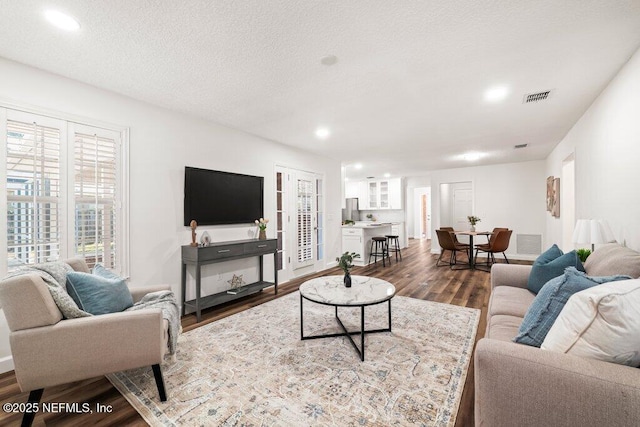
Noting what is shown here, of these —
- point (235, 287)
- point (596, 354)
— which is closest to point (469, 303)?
point (596, 354)

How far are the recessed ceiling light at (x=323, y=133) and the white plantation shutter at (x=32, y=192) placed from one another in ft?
9.60

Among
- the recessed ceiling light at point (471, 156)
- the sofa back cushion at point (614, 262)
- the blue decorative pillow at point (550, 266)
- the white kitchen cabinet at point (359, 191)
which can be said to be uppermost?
the recessed ceiling light at point (471, 156)

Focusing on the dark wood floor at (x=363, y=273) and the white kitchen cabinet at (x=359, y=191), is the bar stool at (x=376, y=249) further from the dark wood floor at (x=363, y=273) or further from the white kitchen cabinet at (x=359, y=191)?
the white kitchen cabinet at (x=359, y=191)

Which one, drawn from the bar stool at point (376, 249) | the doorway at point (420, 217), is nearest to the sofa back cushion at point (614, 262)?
the bar stool at point (376, 249)

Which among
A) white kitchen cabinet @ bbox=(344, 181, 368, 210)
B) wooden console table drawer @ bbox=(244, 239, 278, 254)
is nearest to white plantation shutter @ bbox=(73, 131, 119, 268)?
wooden console table drawer @ bbox=(244, 239, 278, 254)

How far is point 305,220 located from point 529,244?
5908mm

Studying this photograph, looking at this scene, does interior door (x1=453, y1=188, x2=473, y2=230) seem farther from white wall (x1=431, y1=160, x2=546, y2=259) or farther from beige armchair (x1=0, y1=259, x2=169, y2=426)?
beige armchair (x1=0, y1=259, x2=169, y2=426)

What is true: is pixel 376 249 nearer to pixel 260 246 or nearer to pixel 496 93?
pixel 260 246

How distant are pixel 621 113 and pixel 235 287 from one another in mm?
4512

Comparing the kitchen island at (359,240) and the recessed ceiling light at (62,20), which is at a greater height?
the recessed ceiling light at (62,20)

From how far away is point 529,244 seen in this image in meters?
7.05

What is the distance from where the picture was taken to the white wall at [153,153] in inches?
94.9

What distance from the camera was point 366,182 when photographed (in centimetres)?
982

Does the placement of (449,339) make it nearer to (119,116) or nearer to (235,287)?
(235,287)
